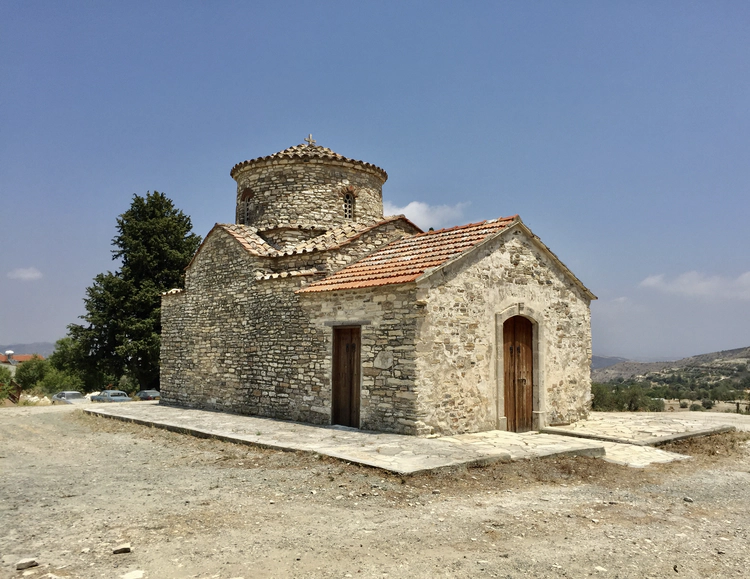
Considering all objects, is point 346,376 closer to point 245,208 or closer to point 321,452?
point 321,452

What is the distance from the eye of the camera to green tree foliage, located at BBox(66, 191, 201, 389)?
26.5 m

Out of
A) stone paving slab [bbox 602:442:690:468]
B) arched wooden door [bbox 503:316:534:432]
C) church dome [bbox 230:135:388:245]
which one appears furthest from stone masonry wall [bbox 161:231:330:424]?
stone paving slab [bbox 602:442:690:468]

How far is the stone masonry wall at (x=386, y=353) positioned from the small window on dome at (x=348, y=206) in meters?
5.30

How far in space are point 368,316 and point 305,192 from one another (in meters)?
6.17

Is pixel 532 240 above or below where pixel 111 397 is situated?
above

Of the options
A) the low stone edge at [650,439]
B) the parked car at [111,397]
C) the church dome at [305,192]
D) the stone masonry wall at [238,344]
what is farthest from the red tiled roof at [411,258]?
the parked car at [111,397]

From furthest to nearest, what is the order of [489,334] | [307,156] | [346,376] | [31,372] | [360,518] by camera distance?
1. [31,372]
2. [307,156]
3. [346,376]
4. [489,334]
5. [360,518]

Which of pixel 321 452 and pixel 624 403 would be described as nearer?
pixel 321 452

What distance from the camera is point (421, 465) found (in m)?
7.27

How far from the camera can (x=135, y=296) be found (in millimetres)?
26391

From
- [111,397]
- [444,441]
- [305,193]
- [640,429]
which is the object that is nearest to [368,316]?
[444,441]

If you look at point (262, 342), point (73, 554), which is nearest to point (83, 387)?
point (262, 342)

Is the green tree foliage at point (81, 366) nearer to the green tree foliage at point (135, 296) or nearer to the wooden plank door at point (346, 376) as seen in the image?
the green tree foliage at point (135, 296)

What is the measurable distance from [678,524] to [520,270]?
664 cm
